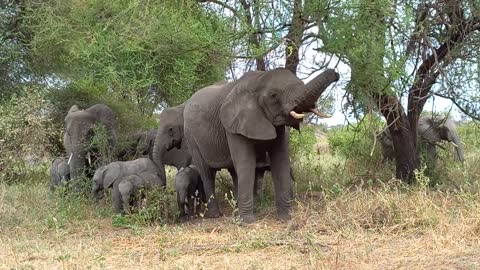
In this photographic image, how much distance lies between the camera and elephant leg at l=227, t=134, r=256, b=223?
953 centimetres

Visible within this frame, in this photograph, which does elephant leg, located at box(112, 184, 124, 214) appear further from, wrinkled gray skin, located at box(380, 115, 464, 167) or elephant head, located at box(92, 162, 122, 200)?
wrinkled gray skin, located at box(380, 115, 464, 167)

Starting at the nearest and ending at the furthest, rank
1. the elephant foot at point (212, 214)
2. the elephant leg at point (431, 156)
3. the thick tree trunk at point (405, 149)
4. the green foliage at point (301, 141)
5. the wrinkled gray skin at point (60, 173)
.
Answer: the elephant foot at point (212, 214) < the thick tree trunk at point (405, 149) < the elephant leg at point (431, 156) < the wrinkled gray skin at point (60, 173) < the green foliage at point (301, 141)

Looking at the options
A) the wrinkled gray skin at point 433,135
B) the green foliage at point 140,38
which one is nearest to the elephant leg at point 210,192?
the green foliage at point 140,38

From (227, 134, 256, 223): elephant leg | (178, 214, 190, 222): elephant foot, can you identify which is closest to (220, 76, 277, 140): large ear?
(227, 134, 256, 223): elephant leg

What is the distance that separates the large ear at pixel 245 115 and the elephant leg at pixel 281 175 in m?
0.51

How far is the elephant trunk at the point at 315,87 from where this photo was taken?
28.8ft

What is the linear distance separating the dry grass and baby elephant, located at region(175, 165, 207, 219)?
20.3 inches

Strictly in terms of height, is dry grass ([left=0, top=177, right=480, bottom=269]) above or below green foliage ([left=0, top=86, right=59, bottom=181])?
below

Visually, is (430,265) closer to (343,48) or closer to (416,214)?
(416,214)

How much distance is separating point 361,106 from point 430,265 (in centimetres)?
478

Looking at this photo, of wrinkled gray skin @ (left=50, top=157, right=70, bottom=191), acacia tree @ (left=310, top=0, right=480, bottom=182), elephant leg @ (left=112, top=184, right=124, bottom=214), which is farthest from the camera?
wrinkled gray skin @ (left=50, top=157, right=70, bottom=191)

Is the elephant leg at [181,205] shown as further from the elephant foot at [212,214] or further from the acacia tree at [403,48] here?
the acacia tree at [403,48]

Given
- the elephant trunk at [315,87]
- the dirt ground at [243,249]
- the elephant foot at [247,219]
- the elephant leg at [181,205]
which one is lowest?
the dirt ground at [243,249]

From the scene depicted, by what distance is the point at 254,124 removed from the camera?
30.7ft
